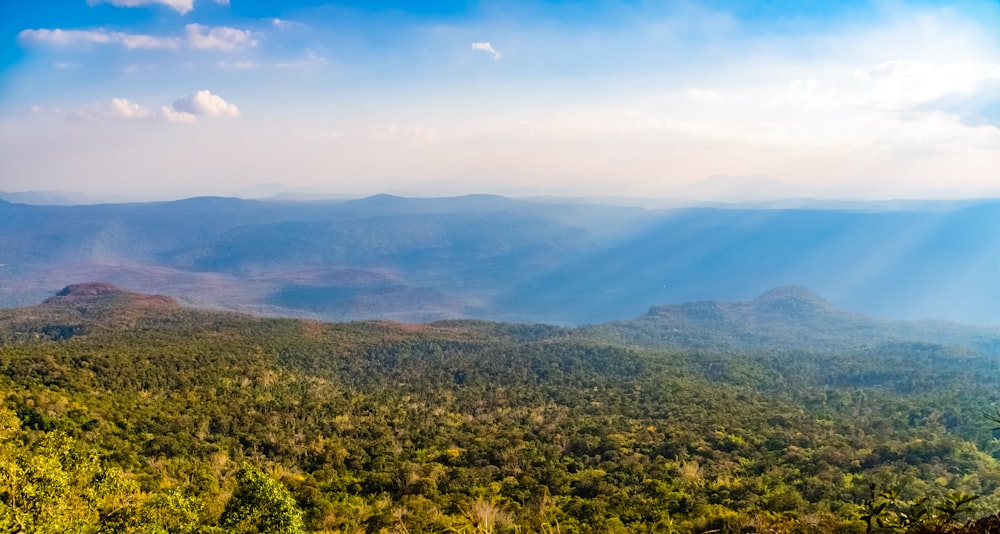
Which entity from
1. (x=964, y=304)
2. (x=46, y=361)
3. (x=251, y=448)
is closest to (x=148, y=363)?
(x=46, y=361)

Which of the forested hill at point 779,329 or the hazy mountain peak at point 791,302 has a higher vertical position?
the hazy mountain peak at point 791,302

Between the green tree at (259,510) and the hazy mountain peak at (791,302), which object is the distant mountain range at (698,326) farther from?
the green tree at (259,510)

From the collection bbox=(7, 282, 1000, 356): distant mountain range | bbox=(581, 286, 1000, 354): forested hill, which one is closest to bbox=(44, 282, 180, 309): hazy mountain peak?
bbox=(7, 282, 1000, 356): distant mountain range

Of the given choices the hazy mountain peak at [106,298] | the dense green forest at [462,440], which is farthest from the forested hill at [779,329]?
the hazy mountain peak at [106,298]

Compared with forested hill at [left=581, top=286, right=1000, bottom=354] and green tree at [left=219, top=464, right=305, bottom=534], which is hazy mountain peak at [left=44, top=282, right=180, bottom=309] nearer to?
forested hill at [left=581, top=286, right=1000, bottom=354]

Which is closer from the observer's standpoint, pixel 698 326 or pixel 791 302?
pixel 698 326

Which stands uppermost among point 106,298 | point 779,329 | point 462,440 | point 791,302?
point 462,440

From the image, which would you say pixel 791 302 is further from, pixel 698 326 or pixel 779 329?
pixel 698 326

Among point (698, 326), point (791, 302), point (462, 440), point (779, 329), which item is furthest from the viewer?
point (791, 302)

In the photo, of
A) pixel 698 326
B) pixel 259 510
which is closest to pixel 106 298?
pixel 259 510
